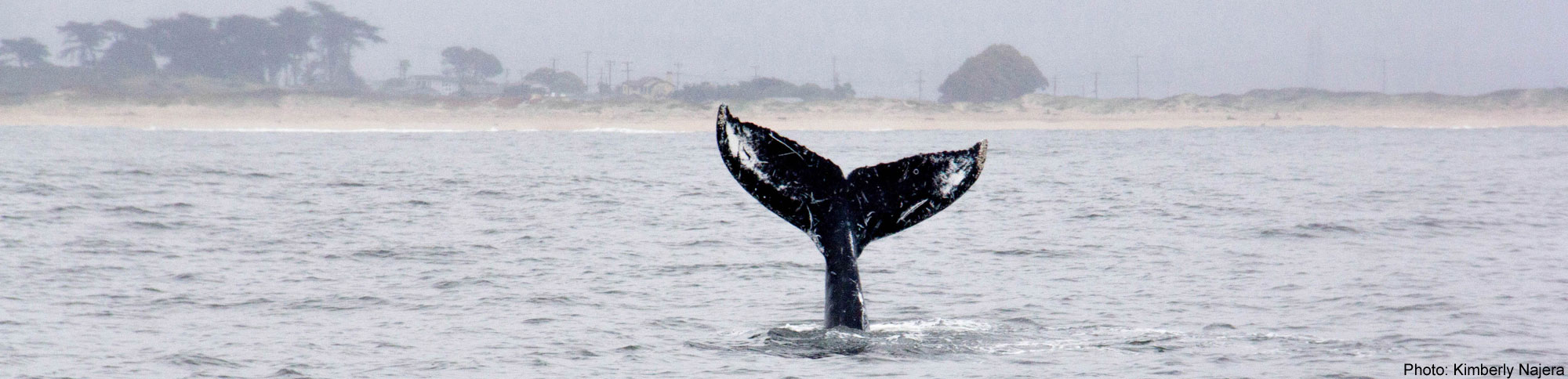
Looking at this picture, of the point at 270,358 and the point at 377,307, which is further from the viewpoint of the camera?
the point at 377,307

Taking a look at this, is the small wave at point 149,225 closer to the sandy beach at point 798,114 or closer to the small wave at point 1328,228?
the small wave at point 1328,228

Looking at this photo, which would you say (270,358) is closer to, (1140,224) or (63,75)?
(1140,224)

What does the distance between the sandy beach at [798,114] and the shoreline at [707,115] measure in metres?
0.09

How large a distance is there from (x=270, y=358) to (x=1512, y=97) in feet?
331

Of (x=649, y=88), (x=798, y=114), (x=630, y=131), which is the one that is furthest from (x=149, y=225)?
(x=649, y=88)

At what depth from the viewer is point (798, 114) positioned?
275ft

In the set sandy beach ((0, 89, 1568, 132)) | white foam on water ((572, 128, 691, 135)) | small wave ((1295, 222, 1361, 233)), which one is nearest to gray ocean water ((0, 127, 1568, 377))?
small wave ((1295, 222, 1361, 233))

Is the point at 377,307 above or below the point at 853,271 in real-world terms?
below

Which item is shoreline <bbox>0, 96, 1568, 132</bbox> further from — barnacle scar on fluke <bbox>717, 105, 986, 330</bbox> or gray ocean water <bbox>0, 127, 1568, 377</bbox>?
barnacle scar on fluke <bbox>717, 105, 986, 330</bbox>

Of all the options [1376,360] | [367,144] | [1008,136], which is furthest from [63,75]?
[1376,360]

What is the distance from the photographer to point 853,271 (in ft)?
28.7

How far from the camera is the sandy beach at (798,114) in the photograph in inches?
3039

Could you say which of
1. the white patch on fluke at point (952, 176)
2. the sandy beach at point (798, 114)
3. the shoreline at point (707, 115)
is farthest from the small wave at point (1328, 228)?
the sandy beach at point (798, 114)

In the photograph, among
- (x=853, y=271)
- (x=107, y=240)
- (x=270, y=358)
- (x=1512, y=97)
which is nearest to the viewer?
(x=853, y=271)
